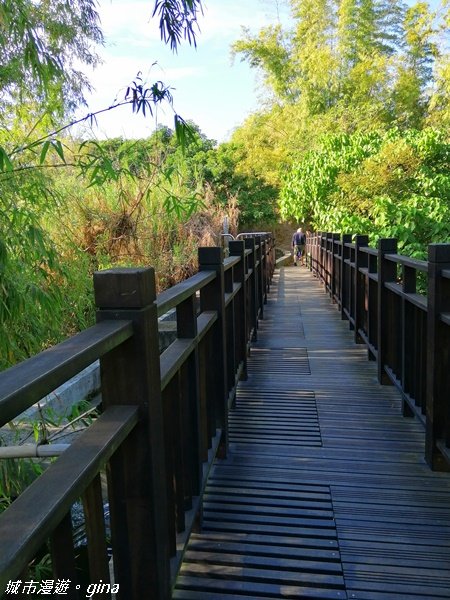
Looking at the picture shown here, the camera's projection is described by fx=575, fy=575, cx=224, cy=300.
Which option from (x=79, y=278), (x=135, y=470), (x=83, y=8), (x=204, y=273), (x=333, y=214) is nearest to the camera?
(x=135, y=470)

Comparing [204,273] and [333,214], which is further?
[333,214]

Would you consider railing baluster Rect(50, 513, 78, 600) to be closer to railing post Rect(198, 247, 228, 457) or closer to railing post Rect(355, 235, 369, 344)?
railing post Rect(198, 247, 228, 457)

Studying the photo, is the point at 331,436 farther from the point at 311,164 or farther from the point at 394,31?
the point at 394,31

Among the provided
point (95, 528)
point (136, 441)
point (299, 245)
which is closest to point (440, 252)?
Answer: point (136, 441)

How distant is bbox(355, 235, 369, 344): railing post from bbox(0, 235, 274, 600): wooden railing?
2871 mm

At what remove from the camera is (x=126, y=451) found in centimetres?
130

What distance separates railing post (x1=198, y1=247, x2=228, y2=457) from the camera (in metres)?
2.47

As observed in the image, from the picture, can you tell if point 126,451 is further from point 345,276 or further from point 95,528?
point 345,276

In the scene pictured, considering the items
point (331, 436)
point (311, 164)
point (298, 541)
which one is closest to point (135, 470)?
point (298, 541)

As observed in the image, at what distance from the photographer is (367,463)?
8.73 ft

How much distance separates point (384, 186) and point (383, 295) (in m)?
5.86

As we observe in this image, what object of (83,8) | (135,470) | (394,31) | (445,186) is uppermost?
(394,31)

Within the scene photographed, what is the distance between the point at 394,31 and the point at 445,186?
12890 millimetres

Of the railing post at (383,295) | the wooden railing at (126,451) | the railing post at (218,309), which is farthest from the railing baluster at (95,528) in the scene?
the railing post at (383,295)
